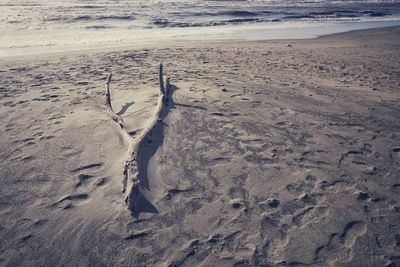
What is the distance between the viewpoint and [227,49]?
14180mm

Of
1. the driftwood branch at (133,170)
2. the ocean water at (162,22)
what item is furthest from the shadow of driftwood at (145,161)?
the ocean water at (162,22)

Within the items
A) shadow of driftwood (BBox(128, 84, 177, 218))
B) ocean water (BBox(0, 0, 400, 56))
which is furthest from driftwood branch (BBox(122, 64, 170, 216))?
ocean water (BBox(0, 0, 400, 56))

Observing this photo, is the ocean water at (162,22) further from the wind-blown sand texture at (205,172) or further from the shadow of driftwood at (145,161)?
the shadow of driftwood at (145,161)

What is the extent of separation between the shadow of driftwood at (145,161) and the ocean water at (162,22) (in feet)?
36.0

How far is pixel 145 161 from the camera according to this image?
5211 mm

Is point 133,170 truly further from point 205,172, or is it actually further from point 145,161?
point 205,172

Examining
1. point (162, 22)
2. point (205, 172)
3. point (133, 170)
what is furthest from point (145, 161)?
point (162, 22)

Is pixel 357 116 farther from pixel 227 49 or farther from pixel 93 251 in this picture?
pixel 227 49

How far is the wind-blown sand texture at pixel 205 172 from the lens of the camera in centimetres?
370

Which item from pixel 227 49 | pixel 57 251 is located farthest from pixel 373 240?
pixel 227 49

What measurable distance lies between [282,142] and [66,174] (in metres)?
3.64

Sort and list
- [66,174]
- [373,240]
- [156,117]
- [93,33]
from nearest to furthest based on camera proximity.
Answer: [373,240] < [66,174] < [156,117] < [93,33]

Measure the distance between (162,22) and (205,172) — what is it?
860 inches

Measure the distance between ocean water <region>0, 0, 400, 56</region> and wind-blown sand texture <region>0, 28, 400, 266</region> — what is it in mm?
9523
